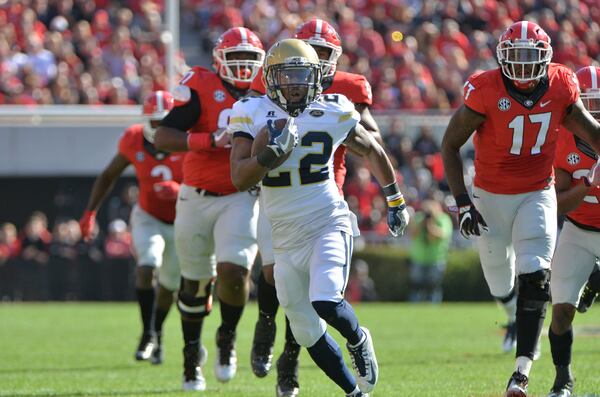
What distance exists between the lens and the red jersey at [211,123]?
745 centimetres

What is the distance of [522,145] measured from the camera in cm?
630

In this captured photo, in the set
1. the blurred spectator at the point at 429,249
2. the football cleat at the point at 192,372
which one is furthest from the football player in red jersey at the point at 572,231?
the blurred spectator at the point at 429,249

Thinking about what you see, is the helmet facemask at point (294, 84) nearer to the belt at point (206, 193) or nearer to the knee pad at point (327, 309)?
the knee pad at point (327, 309)

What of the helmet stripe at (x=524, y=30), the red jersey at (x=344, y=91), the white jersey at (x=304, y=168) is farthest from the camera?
the red jersey at (x=344, y=91)

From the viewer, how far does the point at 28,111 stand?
18.2 meters

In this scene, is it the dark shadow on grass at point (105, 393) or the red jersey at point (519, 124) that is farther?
the dark shadow on grass at point (105, 393)

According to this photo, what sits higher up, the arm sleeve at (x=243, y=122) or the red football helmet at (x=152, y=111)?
the arm sleeve at (x=243, y=122)

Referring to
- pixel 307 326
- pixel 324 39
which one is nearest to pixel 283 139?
pixel 307 326

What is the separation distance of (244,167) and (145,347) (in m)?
4.12

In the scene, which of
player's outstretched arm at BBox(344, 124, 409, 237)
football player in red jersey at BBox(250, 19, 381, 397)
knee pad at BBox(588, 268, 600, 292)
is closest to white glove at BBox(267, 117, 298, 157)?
player's outstretched arm at BBox(344, 124, 409, 237)

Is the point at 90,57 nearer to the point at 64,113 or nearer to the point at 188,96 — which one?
the point at 64,113

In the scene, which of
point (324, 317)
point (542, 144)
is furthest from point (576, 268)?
point (324, 317)

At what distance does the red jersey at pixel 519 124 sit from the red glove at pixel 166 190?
3.67m

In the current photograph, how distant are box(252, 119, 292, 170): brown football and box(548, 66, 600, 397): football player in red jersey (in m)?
1.83
